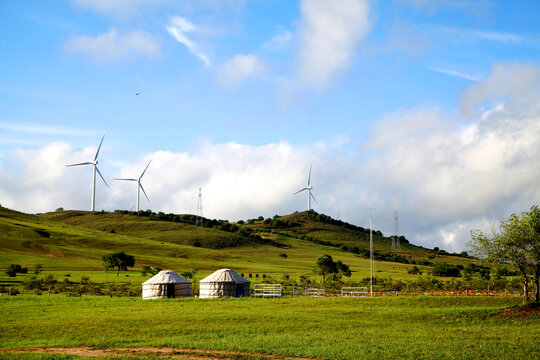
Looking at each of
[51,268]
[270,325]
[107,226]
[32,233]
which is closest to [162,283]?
[270,325]

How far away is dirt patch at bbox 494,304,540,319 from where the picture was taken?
35.9 meters

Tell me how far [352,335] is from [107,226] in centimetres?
18157

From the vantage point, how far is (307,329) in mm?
32406

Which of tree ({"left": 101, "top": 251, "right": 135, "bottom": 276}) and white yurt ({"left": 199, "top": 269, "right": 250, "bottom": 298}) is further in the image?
tree ({"left": 101, "top": 251, "right": 135, "bottom": 276})

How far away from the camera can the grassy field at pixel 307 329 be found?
81.0ft

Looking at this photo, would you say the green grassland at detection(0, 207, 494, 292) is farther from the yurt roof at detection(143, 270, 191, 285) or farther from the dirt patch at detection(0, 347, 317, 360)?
the dirt patch at detection(0, 347, 317, 360)

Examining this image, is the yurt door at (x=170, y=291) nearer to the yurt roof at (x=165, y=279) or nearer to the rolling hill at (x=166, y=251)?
A: the yurt roof at (x=165, y=279)

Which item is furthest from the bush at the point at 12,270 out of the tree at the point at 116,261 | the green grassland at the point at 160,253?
the tree at the point at 116,261

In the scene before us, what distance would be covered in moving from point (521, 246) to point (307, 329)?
18.3 meters

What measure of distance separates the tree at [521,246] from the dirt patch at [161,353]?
2323cm

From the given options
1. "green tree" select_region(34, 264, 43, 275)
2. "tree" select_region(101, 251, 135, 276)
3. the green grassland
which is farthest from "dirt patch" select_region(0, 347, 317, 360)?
"tree" select_region(101, 251, 135, 276)

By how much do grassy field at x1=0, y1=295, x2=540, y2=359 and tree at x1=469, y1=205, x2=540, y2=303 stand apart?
13.2ft

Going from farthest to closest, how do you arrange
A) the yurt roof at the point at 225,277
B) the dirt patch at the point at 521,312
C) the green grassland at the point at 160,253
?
the green grassland at the point at 160,253 < the yurt roof at the point at 225,277 < the dirt patch at the point at 521,312

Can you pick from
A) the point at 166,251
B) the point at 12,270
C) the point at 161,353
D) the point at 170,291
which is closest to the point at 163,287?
the point at 170,291
